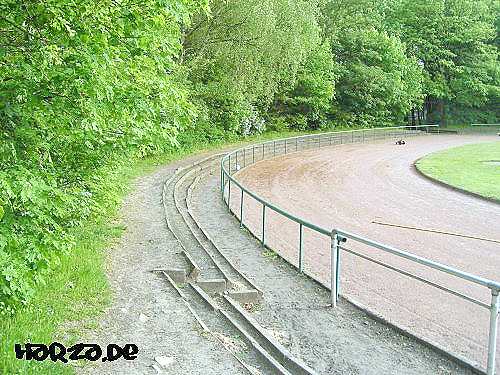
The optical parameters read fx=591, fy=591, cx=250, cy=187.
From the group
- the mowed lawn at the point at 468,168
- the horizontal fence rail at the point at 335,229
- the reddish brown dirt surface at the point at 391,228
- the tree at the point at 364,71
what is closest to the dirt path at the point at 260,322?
the horizontal fence rail at the point at 335,229

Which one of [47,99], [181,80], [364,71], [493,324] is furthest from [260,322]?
[364,71]

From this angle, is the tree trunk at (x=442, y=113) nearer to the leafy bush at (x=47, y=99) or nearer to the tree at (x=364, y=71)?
the tree at (x=364, y=71)

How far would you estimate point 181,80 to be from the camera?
25.6m

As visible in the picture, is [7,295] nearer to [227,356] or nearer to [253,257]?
[227,356]

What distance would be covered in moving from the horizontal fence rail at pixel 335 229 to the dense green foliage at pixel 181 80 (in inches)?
91.6

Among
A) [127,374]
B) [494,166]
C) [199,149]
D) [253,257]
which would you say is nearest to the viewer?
[127,374]

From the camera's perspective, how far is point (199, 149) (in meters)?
30.5

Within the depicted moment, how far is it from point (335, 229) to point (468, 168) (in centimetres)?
2160

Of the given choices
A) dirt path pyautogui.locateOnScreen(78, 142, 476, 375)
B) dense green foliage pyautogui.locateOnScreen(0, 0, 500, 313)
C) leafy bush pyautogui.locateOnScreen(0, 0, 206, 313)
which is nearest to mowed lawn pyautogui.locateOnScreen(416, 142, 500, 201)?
dense green foliage pyautogui.locateOnScreen(0, 0, 500, 313)

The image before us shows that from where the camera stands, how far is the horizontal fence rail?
209 inches

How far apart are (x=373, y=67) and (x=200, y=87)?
23.8 metres

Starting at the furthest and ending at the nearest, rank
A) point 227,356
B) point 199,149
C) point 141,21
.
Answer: point 199,149 < point 141,21 < point 227,356

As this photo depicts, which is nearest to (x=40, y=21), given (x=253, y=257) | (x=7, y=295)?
(x=7, y=295)

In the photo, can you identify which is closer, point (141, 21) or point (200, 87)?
point (141, 21)
